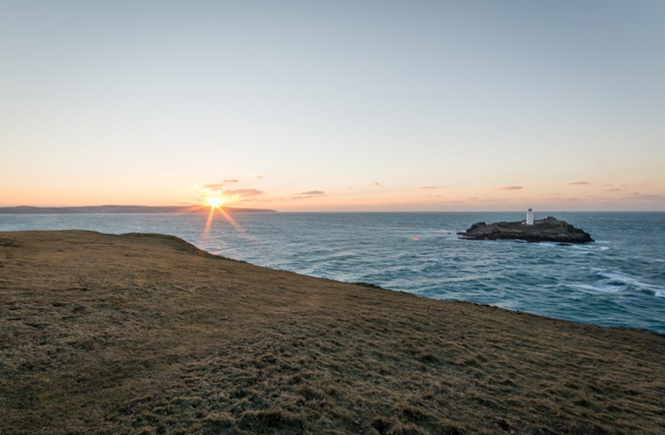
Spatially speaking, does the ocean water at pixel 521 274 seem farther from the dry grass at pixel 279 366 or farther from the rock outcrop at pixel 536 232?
the rock outcrop at pixel 536 232

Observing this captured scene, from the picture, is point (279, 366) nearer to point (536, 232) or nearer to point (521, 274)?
point (521, 274)

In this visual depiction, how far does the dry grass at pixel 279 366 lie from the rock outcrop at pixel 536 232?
79.2 m

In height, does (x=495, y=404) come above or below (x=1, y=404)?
below

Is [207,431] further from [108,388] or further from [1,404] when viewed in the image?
[1,404]

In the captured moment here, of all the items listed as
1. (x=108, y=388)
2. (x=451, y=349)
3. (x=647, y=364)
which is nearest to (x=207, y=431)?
(x=108, y=388)

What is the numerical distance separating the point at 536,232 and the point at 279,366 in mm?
103614

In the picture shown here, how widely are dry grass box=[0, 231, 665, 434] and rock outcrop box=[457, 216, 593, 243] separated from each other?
260 ft

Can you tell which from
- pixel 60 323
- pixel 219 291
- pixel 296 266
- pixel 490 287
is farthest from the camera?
pixel 296 266

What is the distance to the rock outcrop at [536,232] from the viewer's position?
83.9m

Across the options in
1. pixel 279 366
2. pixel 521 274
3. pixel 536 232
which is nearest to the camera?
pixel 279 366

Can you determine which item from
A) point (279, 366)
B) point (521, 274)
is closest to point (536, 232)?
point (521, 274)

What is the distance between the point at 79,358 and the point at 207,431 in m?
5.40

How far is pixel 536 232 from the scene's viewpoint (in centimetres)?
9050

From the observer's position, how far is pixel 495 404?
28.9 ft
